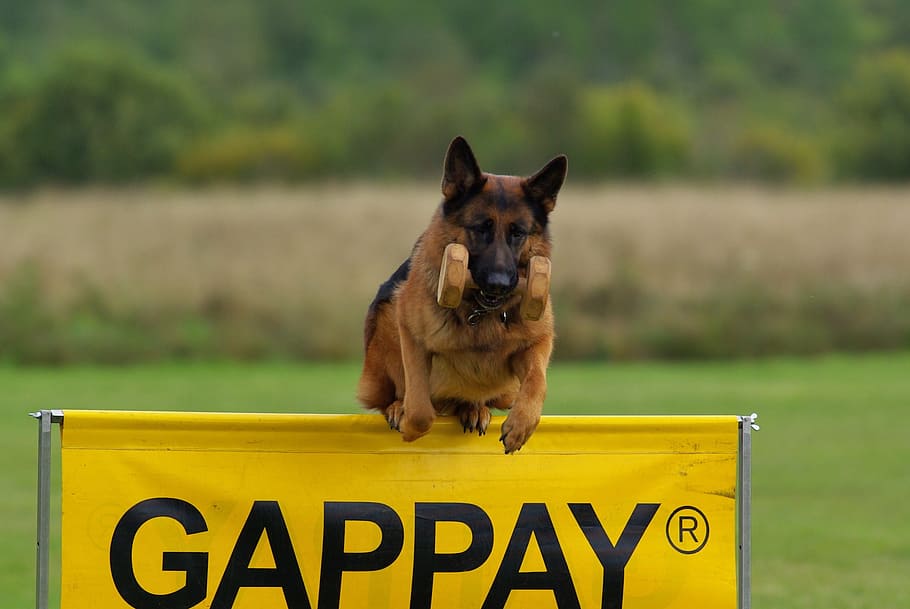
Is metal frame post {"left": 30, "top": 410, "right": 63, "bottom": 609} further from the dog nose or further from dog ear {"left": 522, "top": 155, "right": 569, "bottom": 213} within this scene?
dog ear {"left": 522, "top": 155, "right": 569, "bottom": 213}

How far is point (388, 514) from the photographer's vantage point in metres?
4.89

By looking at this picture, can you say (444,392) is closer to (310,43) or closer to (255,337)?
(255,337)

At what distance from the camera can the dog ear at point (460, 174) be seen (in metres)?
5.08

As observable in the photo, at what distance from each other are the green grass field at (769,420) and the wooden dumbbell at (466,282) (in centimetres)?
51

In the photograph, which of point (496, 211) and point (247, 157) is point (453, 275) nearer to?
point (496, 211)

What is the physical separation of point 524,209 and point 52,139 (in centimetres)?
3723

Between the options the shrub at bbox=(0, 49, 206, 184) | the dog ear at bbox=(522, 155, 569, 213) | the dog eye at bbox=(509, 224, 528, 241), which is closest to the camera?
the dog eye at bbox=(509, 224, 528, 241)

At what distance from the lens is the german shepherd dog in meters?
4.97

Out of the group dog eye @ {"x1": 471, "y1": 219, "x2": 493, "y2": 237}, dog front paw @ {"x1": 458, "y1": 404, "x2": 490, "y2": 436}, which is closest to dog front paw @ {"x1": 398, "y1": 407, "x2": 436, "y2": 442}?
dog front paw @ {"x1": 458, "y1": 404, "x2": 490, "y2": 436}

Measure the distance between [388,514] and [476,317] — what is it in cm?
78

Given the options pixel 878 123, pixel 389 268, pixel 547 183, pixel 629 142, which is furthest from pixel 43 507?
pixel 878 123

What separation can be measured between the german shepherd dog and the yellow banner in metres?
0.17

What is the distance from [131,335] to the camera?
75.0 ft

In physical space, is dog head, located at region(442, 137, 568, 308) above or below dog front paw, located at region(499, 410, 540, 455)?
above
